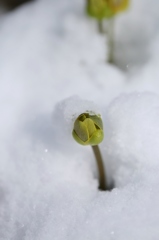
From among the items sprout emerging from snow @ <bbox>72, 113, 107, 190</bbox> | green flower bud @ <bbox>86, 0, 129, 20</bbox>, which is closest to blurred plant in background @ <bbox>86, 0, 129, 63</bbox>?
green flower bud @ <bbox>86, 0, 129, 20</bbox>

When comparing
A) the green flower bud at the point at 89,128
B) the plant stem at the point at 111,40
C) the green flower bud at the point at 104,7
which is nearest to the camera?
the green flower bud at the point at 89,128

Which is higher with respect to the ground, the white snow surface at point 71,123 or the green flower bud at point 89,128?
the green flower bud at point 89,128

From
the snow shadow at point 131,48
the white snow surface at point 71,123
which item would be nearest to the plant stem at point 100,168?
the white snow surface at point 71,123

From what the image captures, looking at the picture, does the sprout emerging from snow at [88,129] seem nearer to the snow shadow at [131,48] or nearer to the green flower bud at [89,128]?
the green flower bud at [89,128]

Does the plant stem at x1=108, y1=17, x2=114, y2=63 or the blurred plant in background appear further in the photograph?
the plant stem at x1=108, y1=17, x2=114, y2=63

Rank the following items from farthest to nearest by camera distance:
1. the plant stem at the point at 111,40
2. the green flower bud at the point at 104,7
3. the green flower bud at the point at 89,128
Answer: the plant stem at the point at 111,40 → the green flower bud at the point at 104,7 → the green flower bud at the point at 89,128

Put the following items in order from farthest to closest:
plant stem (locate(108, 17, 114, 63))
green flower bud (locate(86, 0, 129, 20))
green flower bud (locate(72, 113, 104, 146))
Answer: plant stem (locate(108, 17, 114, 63)) → green flower bud (locate(86, 0, 129, 20)) → green flower bud (locate(72, 113, 104, 146))

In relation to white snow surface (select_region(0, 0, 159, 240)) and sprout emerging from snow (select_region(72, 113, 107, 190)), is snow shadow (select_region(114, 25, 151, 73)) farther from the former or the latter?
sprout emerging from snow (select_region(72, 113, 107, 190))
